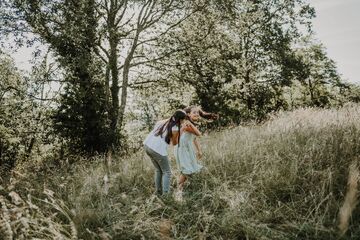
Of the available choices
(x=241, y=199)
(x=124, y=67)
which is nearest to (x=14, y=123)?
(x=124, y=67)

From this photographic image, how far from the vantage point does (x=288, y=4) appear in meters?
22.1

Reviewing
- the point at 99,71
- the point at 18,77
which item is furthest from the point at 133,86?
the point at 18,77

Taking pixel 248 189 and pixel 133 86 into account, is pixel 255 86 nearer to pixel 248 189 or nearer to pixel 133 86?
pixel 133 86

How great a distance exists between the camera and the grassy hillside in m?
4.81

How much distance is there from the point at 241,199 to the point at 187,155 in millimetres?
1594

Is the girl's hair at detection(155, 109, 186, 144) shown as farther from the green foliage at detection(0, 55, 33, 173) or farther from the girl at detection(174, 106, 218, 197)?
the green foliage at detection(0, 55, 33, 173)

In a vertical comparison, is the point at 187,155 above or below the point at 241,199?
above

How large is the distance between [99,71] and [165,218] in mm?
10398

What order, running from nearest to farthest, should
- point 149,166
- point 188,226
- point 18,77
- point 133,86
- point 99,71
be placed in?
1. point 188,226
2. point 149,166
3. point 99,71
4. point 133,86
5. point 18,77

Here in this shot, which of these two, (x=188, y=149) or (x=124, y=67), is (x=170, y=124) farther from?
(x=124, y=67)

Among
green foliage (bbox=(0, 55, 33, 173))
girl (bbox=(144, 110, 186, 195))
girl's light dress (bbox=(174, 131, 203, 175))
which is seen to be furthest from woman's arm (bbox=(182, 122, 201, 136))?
green foliage (bbox=(0, 55, 33, 173))

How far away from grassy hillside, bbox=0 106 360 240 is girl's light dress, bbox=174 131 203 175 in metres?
0.26

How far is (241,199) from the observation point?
564cm

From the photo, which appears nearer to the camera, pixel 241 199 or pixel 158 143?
pixel 241 199
